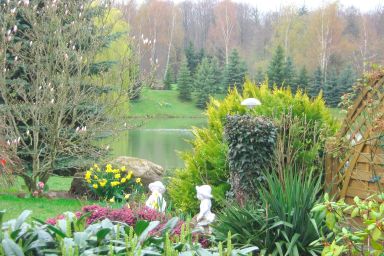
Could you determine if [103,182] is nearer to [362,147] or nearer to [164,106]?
[362,147]

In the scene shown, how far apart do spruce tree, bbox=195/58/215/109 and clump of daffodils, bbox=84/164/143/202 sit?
1490 inches

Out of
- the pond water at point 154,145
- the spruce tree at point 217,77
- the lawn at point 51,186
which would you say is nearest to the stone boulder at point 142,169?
the lawn at point 51,186

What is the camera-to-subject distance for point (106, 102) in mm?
13180

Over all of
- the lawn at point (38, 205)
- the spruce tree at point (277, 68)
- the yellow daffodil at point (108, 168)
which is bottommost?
the lawn at point (38, 205)

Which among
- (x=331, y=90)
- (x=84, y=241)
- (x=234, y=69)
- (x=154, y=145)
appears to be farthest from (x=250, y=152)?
(x=234, y=69)

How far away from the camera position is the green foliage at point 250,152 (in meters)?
7.20

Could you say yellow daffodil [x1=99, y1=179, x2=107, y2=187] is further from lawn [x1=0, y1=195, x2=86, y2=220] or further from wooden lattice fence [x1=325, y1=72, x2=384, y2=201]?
wooden lattice fence [x1=325, y1=72, x2=384, y2=201]

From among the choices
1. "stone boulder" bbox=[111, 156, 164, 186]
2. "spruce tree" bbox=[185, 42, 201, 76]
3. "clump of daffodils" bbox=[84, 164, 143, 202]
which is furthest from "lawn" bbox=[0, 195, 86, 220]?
"spruce tree" bbox=[185, 42, 201, 76]

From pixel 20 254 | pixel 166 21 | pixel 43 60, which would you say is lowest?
pixel 20 254

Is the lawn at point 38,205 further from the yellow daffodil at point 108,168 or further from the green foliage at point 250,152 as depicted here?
the green foliage at point 250,152

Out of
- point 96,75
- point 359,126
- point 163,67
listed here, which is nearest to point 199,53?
point 163,67

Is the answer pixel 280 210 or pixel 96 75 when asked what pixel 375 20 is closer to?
pixel 96 75

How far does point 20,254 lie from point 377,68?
16.3ft

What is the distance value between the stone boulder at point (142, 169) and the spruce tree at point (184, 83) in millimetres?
39000
